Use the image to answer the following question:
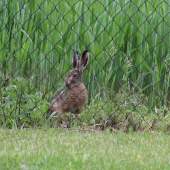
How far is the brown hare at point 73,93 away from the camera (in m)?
4.78

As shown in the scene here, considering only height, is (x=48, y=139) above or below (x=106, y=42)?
below

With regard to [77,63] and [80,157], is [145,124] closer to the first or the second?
[77,63]

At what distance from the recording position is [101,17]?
17.0ft

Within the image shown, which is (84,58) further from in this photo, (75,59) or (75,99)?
(75,99)

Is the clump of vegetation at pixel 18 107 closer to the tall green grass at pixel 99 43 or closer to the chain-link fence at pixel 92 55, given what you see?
the chain-link fence at pixel 92 55

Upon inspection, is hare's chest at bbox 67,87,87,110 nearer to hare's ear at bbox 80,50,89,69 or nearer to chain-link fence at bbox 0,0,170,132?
chain-link fence at bbox 0,0,170,132

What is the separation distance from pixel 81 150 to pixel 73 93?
1930 mm

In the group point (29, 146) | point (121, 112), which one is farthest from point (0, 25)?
point (29, 146)

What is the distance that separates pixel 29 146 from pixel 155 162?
103 cm

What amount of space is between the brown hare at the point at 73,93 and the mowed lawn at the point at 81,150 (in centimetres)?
92

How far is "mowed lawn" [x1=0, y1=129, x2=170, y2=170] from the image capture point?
256cm

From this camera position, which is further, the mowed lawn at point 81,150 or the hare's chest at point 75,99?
the hare's chest at point 75,99

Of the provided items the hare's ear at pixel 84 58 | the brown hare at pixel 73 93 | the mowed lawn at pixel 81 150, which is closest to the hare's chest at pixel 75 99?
the brown hare at pixel 73 93

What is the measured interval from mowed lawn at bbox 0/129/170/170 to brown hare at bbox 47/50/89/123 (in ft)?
3.01
